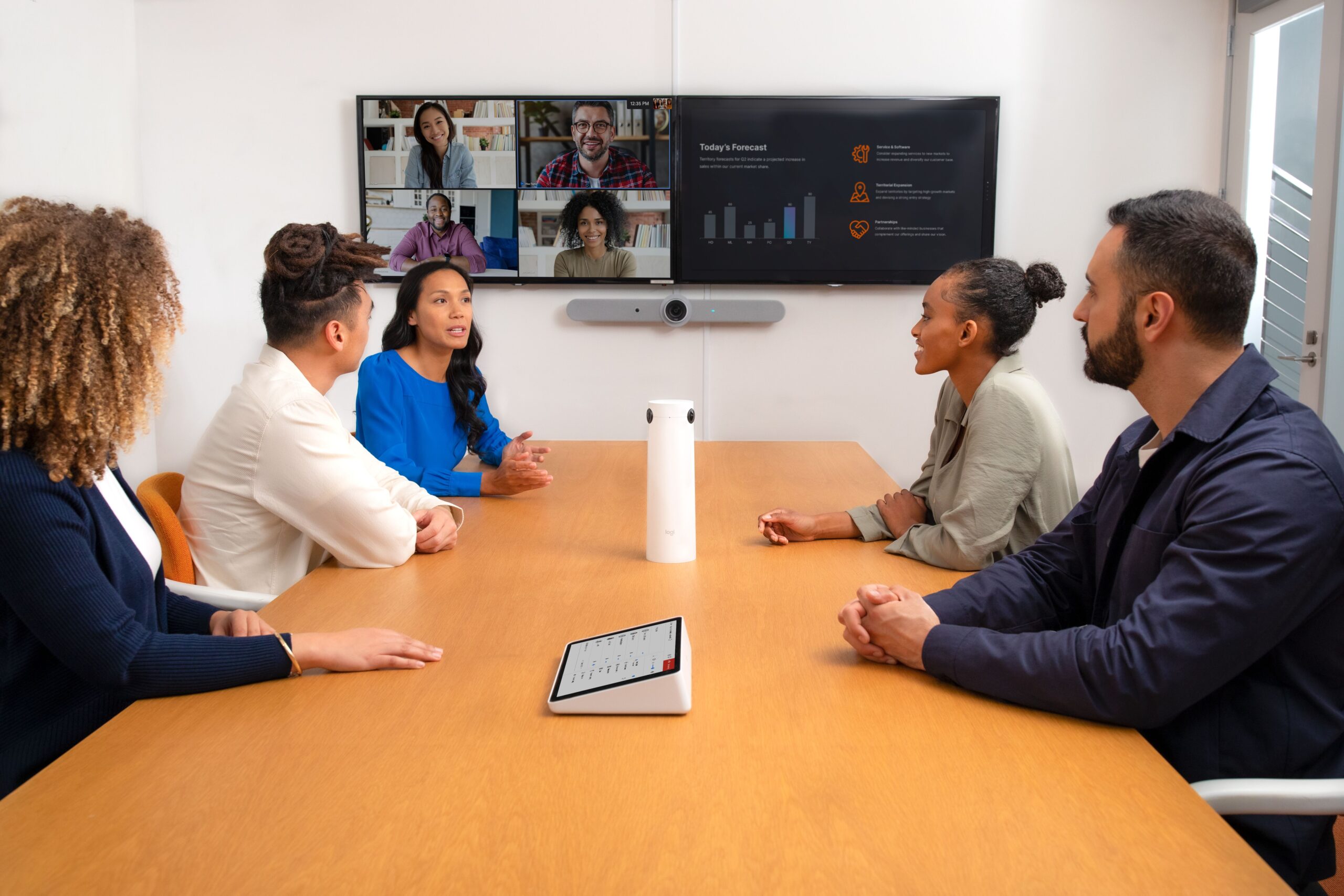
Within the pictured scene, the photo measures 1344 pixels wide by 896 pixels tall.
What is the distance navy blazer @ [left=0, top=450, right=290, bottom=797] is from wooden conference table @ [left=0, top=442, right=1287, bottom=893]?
0.04m

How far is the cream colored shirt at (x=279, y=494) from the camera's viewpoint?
1.71m

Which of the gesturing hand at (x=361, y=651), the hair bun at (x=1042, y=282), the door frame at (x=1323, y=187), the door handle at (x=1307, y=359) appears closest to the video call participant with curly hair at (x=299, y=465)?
the gesturing hand at (x=361, y=651)

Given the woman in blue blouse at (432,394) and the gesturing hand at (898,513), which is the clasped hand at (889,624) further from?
the woman in blue blouse at (432,394)

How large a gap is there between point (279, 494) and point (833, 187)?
2.77 metres

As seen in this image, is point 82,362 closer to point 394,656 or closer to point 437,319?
point 394,656

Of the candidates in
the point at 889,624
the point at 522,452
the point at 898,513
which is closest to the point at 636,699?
the point at 889,624

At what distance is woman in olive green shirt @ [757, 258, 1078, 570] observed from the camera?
1711 mm

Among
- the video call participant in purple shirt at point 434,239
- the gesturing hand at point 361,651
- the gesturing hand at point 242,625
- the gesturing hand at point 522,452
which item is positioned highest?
the video call participant in purple shirt at point 434,239

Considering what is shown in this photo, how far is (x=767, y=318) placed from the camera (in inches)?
155

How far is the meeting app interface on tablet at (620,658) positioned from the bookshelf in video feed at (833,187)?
9.28 feet

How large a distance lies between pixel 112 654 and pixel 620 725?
60 cm

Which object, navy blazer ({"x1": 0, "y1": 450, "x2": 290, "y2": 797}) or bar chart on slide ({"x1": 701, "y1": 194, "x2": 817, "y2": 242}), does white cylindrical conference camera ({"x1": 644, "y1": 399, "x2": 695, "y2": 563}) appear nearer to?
navy blazer ({"x1": 0, "y1": 450, "x2": 290, "y2": 797})

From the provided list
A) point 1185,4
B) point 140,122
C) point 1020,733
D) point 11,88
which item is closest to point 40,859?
point 1020,733

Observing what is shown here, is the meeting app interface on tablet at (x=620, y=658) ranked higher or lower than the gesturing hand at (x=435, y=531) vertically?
higher
